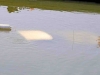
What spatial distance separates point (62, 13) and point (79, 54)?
2552 mm

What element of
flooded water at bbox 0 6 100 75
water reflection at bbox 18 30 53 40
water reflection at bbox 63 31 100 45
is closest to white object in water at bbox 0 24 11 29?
flooded water at bbox 0 6 100 75

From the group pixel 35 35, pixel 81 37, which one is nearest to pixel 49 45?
pixel 35 35

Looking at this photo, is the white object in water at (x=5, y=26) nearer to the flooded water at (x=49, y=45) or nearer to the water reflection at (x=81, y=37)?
the flooded water at (x=49, y=45)

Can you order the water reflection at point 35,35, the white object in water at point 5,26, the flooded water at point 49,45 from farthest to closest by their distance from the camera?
the white object in water at point 5,26 < the water reflection at point 35,35 < the flooded water at point 49,45

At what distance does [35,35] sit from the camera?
3.55 meters

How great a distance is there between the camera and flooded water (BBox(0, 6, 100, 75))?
246 cm

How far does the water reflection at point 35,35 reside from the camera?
340 cm

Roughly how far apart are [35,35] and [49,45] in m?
0.45

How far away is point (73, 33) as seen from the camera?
12.5ft

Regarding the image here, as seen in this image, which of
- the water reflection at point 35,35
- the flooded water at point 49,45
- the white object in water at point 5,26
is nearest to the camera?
the flooded water at point 49,45

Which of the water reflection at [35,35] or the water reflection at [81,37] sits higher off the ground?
the water reflection at [35,35]

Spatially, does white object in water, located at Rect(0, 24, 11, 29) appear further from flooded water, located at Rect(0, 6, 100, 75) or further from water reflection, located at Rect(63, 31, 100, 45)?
water reflection, located at Rect(63, 31, 100, 45)

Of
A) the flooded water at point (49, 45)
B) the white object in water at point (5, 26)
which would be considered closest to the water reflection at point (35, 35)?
the flooded water at point (49, 45)

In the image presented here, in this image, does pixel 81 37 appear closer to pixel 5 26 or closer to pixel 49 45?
pixel 49 45
